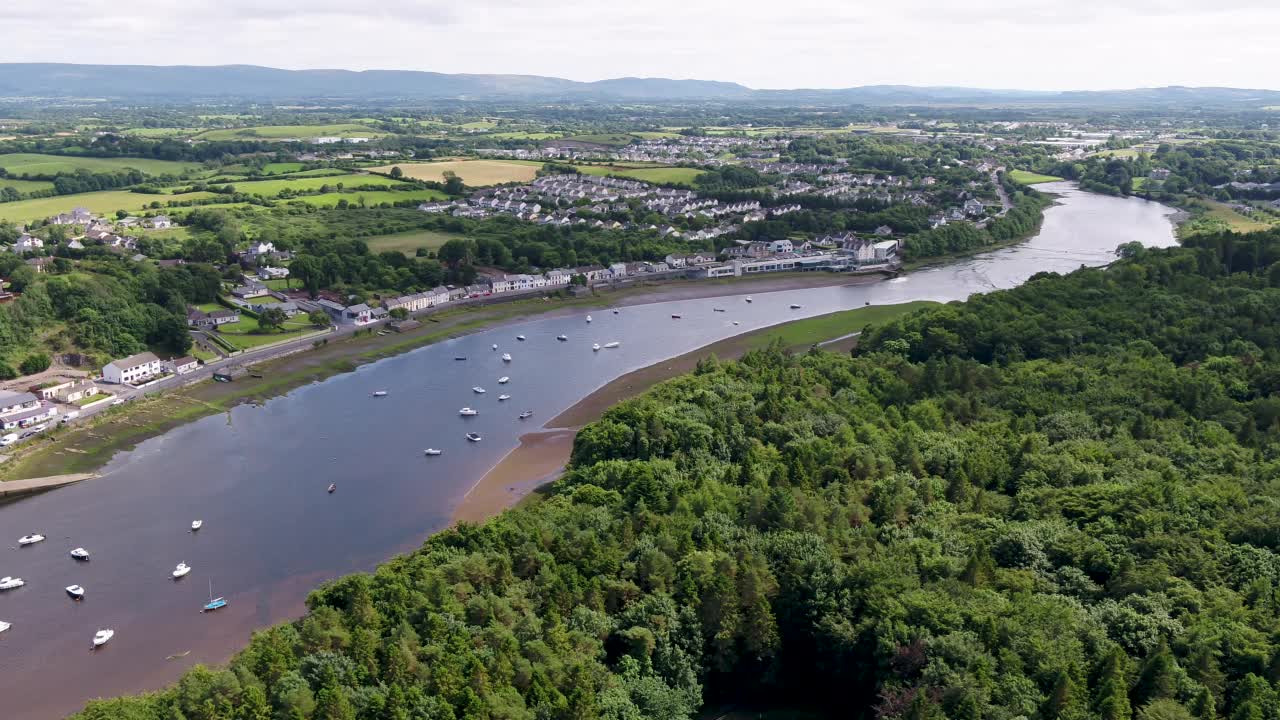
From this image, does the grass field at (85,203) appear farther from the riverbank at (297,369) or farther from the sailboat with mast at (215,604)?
the sailboat with mast at (215,604)

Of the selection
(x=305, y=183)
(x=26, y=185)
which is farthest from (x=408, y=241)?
(x=26, y=185)

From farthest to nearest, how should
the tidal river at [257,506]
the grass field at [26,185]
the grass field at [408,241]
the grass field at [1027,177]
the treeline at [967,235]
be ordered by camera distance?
the grass field at [1027,177] < the grass field at [26,185] < the treeline at [967,235] < the grass field at [408,241] < the tidal river at [257,506]

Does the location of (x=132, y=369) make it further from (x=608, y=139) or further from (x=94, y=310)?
(x=608, y=139)

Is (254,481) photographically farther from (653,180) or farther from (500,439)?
(653,180)

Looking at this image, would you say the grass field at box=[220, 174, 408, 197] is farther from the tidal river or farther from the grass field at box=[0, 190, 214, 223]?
the tidal river

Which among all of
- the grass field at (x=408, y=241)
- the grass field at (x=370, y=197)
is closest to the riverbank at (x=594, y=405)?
the grass field at (x=408, y=241)

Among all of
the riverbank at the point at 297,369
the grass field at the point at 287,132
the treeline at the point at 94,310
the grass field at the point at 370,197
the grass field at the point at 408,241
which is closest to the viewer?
the riverbank at the point at 297,369

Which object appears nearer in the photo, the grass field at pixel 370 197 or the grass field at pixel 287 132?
the grass field at pixel 370 197

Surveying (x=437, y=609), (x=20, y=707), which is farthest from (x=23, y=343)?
(x=437, y=609)
